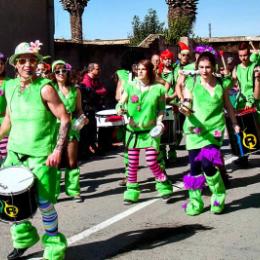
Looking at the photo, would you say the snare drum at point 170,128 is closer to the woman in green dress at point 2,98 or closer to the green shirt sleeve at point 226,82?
the green shirt sleeve at point 226,82

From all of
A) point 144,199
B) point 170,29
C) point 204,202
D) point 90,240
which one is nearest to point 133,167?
point 144,199

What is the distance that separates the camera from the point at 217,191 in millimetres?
6590

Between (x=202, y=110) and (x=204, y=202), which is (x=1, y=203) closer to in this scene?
(x=202, y=110)

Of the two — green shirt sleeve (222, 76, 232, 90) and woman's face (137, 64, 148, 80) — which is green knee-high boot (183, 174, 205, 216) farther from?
woman's face (137, 64, 148, 80)

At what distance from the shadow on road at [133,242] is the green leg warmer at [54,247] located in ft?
1.27

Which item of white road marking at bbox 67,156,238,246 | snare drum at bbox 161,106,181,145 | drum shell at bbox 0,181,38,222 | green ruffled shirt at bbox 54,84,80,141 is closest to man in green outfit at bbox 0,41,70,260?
drum shell at bbox 0,181,38,222

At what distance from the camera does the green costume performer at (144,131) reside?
733 cm

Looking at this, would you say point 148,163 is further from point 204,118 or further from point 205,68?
point 205,68

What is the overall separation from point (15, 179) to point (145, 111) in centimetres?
289

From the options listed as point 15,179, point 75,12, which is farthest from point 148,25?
point 15,179

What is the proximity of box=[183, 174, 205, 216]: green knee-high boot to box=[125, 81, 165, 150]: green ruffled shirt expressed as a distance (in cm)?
89

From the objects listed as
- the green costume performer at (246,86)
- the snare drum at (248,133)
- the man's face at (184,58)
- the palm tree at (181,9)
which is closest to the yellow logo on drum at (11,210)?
the snare drum at (248,133)

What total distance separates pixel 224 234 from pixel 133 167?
1.81m

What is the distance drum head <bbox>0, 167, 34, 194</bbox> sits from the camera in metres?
4.69
